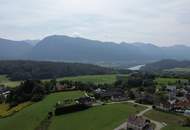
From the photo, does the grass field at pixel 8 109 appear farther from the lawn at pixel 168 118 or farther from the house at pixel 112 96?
the lawn at pixel 168 118

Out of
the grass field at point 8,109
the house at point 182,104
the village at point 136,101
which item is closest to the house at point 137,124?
the village at point 136,101

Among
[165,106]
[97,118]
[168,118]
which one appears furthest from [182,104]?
[97,118]

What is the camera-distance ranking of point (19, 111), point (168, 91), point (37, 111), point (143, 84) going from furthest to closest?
point (143, 84) → point (168, 91) → point (19, 111) → point (37, 111)

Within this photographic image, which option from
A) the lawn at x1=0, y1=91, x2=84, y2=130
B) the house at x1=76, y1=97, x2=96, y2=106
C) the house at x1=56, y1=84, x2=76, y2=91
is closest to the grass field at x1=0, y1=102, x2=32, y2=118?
the lawn at x1=0, y1=91, x2=84, y2=130

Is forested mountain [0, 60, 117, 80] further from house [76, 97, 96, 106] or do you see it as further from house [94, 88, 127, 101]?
house [76, 97, 96, 106]

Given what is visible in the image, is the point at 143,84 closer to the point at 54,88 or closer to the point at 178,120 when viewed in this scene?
the point at 54,88

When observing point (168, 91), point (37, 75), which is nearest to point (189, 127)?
point (168, 91)

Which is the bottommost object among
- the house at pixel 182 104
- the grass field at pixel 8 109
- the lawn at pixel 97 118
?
the grass field at pixel 8 109
